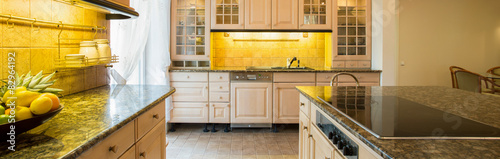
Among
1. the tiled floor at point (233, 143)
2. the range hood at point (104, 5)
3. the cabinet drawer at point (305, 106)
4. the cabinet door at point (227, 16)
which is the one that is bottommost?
the tiled floor at point (233, 143)

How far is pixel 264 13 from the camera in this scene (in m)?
4.13

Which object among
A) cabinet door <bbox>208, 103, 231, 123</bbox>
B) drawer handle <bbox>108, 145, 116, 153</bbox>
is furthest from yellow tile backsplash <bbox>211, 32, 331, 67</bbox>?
drawer handle <bbox>108, 145, 116, 153</bbox>

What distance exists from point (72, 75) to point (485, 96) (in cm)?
249

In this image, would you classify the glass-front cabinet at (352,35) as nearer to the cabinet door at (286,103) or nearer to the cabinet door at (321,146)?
the cabinet door at (286,103)

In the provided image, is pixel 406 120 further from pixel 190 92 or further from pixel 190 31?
pixel 190 31

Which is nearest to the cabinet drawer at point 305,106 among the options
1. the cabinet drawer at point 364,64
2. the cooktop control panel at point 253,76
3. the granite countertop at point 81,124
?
the granite countertop at point 81,124

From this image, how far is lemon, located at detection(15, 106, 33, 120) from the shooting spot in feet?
3.11

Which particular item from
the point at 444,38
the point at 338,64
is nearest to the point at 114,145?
the point at 338,64

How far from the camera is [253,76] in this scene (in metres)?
3.96

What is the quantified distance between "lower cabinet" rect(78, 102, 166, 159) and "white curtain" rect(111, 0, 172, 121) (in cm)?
86

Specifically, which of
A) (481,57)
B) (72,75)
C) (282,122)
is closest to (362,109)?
(72,75)

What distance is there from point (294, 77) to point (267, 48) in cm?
82

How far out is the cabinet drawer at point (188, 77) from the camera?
13.0 ft

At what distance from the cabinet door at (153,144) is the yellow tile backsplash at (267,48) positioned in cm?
261
